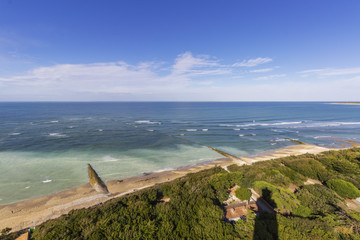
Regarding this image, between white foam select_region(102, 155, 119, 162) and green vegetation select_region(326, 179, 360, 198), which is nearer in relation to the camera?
green vegetation select_region(326, 179, 360, 198)

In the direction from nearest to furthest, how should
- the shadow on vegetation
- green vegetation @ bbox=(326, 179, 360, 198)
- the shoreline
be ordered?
the shadow on vegetation < the shoreline < green vegetation @ bbox=(326, 179, 360, 198)

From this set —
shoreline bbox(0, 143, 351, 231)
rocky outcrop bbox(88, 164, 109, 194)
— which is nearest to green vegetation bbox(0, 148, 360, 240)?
shoreline bbox(0, 143, 351, 231)

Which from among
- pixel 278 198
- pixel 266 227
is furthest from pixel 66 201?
pixel 278 198

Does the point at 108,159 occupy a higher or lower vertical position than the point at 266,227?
lower

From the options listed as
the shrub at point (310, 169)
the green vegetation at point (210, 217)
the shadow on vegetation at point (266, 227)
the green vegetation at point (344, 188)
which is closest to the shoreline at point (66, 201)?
the green vegetation at point (210, 217)

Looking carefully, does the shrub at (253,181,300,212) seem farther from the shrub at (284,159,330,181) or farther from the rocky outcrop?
the rocky outcrop

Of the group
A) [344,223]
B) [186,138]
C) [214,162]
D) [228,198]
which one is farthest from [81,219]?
[186,138]

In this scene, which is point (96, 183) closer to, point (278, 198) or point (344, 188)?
point (278, 198)
